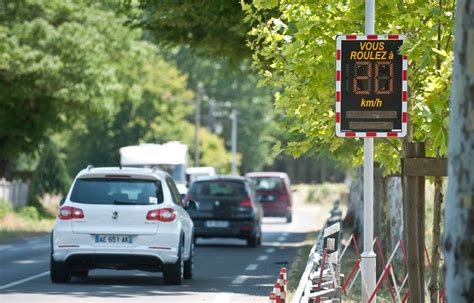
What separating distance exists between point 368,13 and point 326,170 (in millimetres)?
109797

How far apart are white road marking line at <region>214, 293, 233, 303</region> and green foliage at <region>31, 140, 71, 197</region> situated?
34.2m

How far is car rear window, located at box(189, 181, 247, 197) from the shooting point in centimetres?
3206

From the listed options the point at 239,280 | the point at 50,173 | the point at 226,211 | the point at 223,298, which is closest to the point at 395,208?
the point at 226,211

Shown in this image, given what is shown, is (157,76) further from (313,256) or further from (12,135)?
(313,256)

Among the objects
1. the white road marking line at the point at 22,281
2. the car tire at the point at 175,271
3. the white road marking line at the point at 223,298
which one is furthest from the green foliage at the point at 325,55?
the white road marking line at the point at 22,281

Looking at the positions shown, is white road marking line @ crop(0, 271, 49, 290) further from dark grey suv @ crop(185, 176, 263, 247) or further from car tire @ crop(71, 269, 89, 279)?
dark grey suv @ crop(185, 176, 263, 247)

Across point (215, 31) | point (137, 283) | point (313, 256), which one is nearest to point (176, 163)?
point (215, 31)

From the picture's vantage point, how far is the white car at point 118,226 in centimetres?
1936

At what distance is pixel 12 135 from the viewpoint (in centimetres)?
4669

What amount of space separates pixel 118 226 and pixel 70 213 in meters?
0.69

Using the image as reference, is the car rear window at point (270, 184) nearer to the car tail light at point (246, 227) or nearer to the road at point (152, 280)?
the road at point (152, 280)

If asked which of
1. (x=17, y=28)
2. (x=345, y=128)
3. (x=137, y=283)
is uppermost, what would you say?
(x=17, y=28)

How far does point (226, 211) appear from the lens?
31.7 metres

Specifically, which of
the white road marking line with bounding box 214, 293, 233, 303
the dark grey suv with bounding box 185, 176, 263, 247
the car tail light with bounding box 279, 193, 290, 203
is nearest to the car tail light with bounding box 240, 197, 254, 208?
the dark grey suv with bounding box 185, 176, 263, 247
